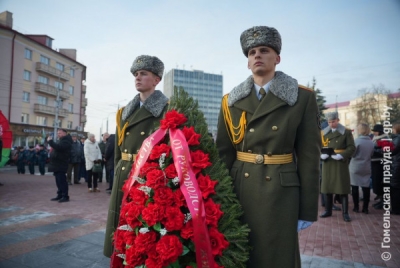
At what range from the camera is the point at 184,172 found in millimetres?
1767

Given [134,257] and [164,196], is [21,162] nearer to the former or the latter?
[134,257]

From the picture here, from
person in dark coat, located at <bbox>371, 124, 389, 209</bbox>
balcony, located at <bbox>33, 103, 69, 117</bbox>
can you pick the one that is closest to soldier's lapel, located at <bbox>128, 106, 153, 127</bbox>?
person in dark coat, located at <bbox>371, 124, 389, 209</bbox>

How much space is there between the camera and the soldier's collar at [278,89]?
6.67ft

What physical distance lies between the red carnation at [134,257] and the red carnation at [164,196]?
325 millimetres

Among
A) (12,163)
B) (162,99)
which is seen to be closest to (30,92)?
(12,163)

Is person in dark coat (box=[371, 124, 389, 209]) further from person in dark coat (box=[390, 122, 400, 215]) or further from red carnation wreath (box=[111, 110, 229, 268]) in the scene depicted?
red carnation wreath (box=[111, 110, 229, 268])

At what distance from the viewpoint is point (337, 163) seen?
5.94 meters

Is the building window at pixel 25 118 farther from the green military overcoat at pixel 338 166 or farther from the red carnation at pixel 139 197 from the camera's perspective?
the red carnation at pixel 139 197

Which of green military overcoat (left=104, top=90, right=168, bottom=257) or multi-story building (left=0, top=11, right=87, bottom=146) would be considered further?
multi-story building (left=0, top=11, right=87, bottom=146)

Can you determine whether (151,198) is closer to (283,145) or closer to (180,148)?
(180,148)

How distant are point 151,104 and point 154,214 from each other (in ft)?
4.99

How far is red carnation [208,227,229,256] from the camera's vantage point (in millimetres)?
1670

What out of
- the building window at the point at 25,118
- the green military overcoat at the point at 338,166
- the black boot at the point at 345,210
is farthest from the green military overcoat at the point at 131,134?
the building window at the point at 25,118

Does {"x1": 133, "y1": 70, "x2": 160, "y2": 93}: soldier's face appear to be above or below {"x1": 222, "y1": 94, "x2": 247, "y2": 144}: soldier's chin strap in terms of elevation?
above
